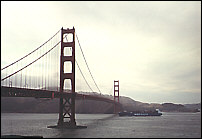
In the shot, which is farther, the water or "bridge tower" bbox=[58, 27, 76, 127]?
"bridge tower" bbox=[58, 27, 76, 127]

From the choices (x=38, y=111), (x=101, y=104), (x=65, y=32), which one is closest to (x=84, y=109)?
(x=101, y=104)

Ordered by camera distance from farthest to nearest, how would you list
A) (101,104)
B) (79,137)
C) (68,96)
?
1. (101,104)
2. (68,96)
3. (79,137)

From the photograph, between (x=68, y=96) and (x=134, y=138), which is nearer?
(x=134, y=138)

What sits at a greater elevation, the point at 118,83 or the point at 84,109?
the point at 118,83

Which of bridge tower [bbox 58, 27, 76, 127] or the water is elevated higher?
bridge tower [bbox 58, 27, 76, 127]

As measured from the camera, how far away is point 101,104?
175 meters

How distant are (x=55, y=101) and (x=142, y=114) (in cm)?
7359

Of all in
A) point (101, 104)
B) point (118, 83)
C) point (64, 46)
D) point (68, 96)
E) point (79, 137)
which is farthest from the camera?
point (101, 104)

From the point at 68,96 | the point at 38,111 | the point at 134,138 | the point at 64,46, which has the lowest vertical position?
the point at 38,111

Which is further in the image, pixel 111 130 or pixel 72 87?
pixel 111 130

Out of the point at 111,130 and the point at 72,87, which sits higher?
the point at 72,87

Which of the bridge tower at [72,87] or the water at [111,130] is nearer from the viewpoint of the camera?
the water at [111,130]

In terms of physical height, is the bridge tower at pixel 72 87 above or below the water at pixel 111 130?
above

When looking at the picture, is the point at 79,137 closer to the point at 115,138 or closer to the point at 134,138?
the point at 115,138
